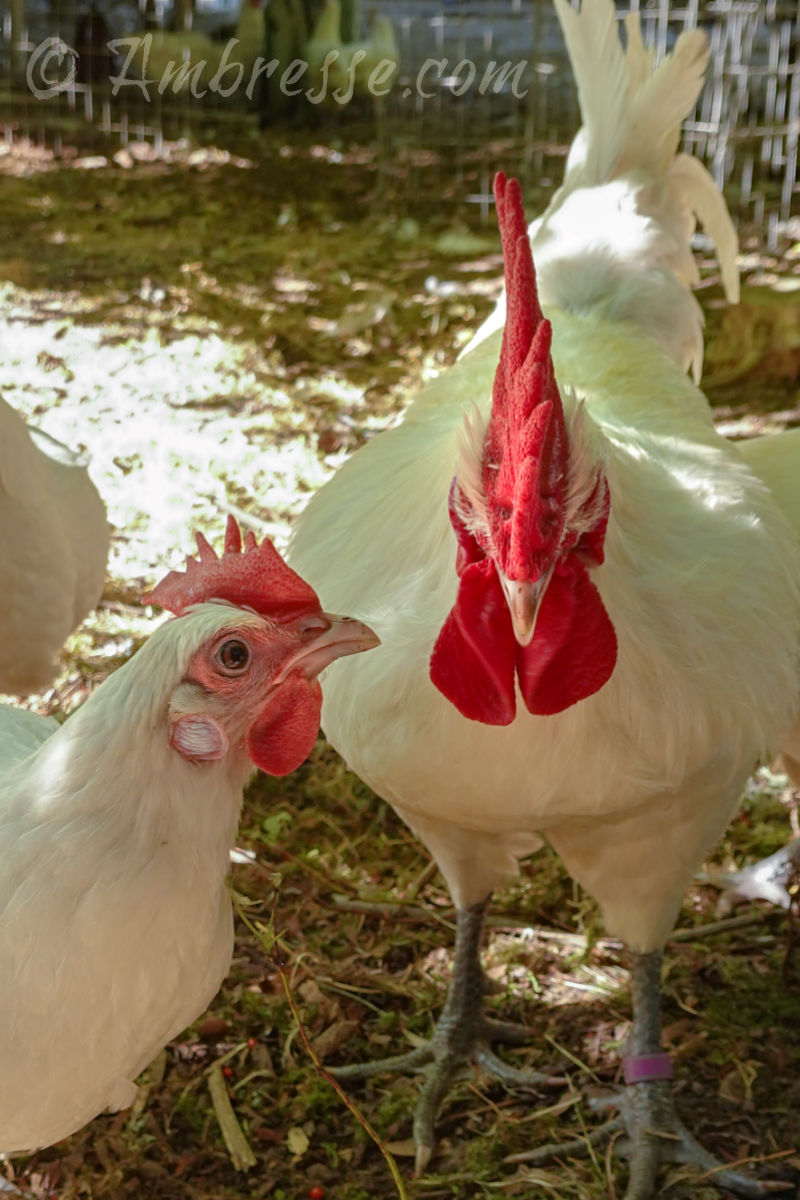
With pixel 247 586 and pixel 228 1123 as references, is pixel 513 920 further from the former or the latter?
pixel 247 586

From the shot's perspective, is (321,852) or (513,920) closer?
(513,920)

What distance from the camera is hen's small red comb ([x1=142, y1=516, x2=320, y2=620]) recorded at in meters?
2.01

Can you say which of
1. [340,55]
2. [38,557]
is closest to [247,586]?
[38,557]

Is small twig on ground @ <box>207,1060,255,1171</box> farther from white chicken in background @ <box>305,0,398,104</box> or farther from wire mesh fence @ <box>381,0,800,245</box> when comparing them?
white chicken in background @ <box>305,0,398,104</box>

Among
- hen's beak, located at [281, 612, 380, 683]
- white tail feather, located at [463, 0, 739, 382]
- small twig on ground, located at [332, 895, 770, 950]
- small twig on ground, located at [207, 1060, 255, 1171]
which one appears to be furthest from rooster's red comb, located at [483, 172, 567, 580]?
small twig on ground, located at [332, 895, 770, 950]

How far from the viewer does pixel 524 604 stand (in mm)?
2113

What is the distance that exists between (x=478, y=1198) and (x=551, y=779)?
1.18 metres

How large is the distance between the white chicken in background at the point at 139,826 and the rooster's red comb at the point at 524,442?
13.9 inches

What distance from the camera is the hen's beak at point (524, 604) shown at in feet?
6.93

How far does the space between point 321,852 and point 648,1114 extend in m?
1.35

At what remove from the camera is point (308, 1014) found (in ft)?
11.2

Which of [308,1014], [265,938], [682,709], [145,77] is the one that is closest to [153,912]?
[265,938]

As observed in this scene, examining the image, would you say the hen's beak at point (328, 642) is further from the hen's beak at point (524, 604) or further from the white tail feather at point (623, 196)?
the white tail feather at point (623, 196)

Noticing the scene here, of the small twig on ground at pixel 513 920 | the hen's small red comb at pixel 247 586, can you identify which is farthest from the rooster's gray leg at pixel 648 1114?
the hen's small red comb at pixel 247 586
